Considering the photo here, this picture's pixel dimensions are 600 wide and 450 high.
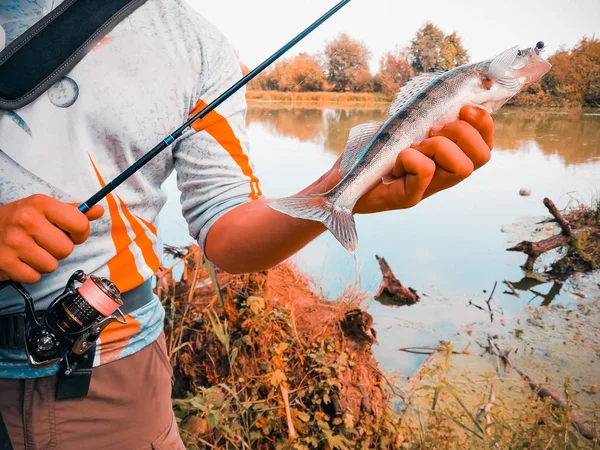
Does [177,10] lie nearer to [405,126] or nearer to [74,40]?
[74,40]

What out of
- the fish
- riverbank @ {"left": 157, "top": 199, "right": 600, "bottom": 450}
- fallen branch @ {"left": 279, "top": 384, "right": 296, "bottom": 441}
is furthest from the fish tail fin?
fallen branch @ {"left": 279, "top": 384, "right": 296, "bottom": 441}

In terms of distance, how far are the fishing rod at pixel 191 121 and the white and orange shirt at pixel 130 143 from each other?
2.7 inches

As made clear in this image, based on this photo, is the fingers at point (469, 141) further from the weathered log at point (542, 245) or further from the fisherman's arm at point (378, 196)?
the weathered log at point (542, 245)

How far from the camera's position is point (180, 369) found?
10.2ft

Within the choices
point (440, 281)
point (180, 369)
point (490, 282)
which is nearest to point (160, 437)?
point (180, 369)

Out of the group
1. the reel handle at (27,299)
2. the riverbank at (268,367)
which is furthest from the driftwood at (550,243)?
the reel handle at (27,299)

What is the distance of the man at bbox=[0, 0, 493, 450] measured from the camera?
101cm

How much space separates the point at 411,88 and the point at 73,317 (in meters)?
1.12

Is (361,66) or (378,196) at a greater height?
(361,66)

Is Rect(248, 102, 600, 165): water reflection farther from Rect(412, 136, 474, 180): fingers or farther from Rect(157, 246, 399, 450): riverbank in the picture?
Rect(412, 136, 474, 180): fingers

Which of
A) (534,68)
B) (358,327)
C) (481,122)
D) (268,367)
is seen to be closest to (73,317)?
(481,122)

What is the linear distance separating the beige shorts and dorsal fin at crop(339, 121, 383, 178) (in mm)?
853

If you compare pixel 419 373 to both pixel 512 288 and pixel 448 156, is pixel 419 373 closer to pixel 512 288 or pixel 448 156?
pixel 512 288

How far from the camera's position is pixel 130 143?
3.88 feet
